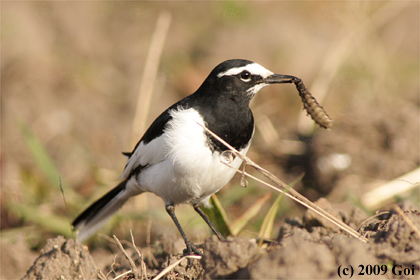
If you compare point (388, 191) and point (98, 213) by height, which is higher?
point (388, 191)

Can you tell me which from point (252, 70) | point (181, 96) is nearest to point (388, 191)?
point (252, 70)

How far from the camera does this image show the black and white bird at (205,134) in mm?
3293

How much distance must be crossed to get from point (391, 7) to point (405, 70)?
135cm

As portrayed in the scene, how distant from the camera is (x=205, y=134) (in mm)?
3268

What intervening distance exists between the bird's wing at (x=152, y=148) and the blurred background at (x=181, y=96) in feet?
2.15

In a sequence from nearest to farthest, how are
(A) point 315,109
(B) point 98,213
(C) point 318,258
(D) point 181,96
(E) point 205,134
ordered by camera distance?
(C) point 318,258
(E) point 205,134
(A) point 315,109
(B) point 98,213
(D) point 181,96

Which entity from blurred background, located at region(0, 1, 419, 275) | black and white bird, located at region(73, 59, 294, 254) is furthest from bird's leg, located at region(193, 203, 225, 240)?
blurred background, located at region(0, 1, 419, 275)

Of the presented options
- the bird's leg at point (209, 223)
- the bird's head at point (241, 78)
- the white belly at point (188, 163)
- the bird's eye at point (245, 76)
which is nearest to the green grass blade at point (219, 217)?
the bird's leg at point (209, 223)

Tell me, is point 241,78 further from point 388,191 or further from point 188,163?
point 388,191

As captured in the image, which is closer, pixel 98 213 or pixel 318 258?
pixel 318 258

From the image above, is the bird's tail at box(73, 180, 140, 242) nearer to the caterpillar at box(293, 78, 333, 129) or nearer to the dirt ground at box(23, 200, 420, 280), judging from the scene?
the dirt ground at box(23, 200, 420, 280)

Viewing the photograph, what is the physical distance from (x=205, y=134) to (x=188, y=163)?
0.25 m

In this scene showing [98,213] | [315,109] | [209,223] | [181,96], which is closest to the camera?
[315,109]

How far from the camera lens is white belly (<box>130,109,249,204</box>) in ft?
10.7
